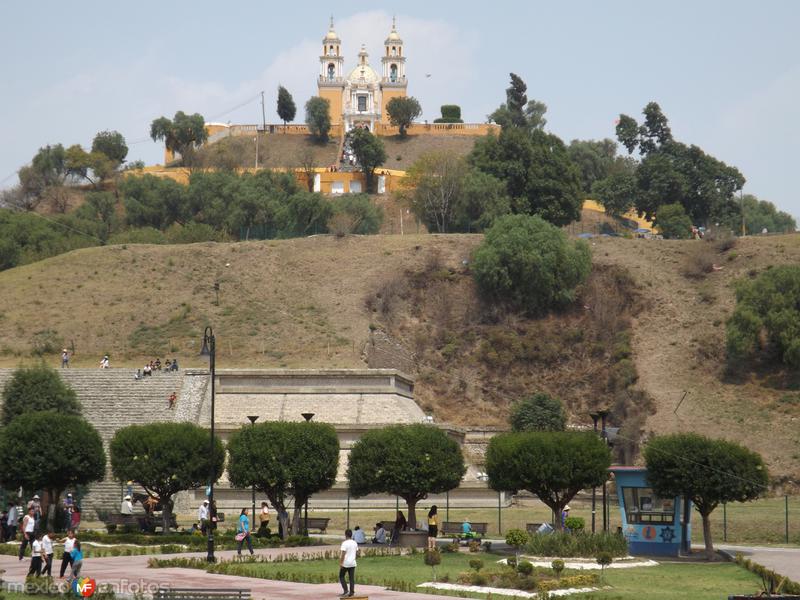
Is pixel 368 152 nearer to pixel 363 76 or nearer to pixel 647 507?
pixel 363 76

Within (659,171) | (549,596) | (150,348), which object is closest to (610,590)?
(549,596)

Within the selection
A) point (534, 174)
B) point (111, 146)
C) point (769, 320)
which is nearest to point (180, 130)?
point (111, 146)

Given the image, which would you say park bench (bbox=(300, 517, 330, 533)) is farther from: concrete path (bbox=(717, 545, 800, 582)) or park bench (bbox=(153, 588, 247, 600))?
park bench (bbox=(153, 588, 247, 600))

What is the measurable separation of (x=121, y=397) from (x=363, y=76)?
6924cm

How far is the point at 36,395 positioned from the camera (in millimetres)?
53000

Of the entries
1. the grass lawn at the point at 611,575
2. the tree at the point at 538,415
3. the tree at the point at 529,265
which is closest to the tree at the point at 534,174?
the tree at the point at 529,265

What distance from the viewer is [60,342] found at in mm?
70938

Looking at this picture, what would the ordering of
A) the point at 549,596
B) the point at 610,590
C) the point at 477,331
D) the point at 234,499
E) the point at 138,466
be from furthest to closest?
the point at 477,331 < the point at 234,499 < the point at 138,466 < the point at 610,590 < the point at 549,596

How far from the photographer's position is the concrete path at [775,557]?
104ft

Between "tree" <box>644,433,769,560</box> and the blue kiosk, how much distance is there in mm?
535

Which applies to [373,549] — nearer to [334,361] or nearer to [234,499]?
[234,499]

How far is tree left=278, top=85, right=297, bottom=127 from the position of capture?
402 feet

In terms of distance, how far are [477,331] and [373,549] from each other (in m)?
41.4

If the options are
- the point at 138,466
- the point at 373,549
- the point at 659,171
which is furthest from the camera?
the point at 659,171
